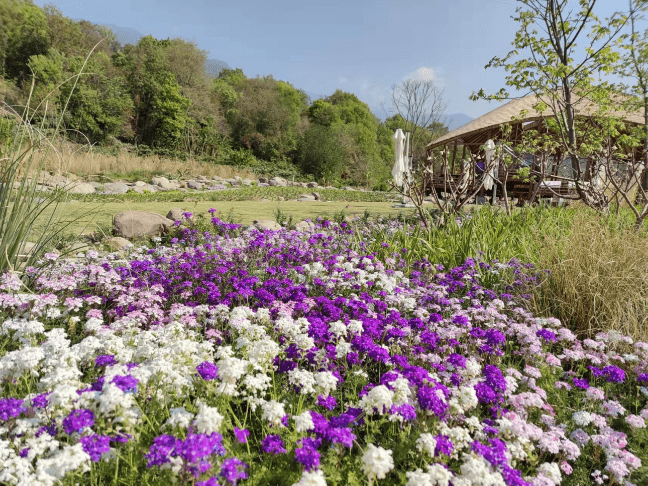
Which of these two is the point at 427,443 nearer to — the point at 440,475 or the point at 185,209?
the point at 440,475

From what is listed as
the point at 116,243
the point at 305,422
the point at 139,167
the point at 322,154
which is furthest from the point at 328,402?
the point at 322,154

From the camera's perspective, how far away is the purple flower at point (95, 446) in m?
1.28

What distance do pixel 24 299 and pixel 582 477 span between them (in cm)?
342

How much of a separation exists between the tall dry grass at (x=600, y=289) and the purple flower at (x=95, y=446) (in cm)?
340

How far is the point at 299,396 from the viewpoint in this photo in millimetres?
2105

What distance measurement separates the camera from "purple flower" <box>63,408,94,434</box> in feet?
4.39

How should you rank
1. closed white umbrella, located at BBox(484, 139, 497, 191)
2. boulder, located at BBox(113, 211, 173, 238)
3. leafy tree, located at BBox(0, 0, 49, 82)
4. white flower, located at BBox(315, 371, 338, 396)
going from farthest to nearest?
leafy tree, located at BBox(0, 0, 49, 82)
closed white umbrella, located at BBox(484, 139, 497, 191)
boulder, located at BBox(113, 211, 173, 238)
white flower, located at BBox(315, 371, 338, 396)

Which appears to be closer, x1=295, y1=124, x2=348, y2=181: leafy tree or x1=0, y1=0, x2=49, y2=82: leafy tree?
x1=0, y1=0, x2=49, y2=82: leafy tree

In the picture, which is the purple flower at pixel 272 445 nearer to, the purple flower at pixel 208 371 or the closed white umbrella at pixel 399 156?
the purple flower at pixel 208 371

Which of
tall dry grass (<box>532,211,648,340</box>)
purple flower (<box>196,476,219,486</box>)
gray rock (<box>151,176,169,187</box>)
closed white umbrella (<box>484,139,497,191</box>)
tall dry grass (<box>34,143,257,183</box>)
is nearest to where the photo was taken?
purple flower (<box>196,476,219,486</box>)

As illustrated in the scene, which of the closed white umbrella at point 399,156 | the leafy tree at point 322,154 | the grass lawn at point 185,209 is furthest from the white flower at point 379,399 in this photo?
the leafy tree at point 322,154

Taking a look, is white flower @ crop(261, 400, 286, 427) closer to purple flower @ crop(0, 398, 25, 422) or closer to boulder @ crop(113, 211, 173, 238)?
purple flower @ crop(0, 398, 25, 422)

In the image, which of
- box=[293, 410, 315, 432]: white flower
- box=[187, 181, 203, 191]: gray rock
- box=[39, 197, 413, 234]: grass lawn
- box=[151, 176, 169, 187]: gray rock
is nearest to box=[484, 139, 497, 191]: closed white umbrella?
box=[39, 197, 413, 234]: grass lawn

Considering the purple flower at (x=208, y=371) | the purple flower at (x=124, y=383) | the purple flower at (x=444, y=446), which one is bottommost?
the purple flower at (x=444, y=446)
